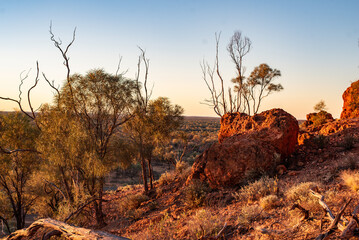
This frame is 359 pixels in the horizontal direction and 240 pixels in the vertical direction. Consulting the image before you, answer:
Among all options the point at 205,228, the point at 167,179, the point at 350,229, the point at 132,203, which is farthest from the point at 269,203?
the point at 167,179

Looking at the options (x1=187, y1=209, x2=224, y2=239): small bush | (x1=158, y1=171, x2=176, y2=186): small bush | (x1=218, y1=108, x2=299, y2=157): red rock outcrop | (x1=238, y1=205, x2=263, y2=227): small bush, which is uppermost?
(x1=218, y1=108, x2=299, y2=157): red rock outcrop

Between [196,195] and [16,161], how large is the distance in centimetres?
1193

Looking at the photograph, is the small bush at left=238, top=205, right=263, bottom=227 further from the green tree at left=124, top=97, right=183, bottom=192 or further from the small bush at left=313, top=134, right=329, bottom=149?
the green tree at left=124, top=97, right=183, bottom=192

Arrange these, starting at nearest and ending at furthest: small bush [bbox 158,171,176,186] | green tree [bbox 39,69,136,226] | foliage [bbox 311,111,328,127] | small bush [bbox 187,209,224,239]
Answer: small bush [bbox 187,209,224,239] → green tree [bbox 39,69,136,226] → small bush [bbox 158,171,176,186] → foliage [bbox 311,111,328,127]

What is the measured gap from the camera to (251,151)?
10211 mm

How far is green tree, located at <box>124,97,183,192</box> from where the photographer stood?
16453 mm

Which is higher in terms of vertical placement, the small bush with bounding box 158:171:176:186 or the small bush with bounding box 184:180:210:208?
the small bush with bounding box 184:180:210:208

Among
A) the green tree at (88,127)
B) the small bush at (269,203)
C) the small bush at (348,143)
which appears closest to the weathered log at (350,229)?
the small bush at (269,203)

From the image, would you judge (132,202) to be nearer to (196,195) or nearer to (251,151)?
(196,195)

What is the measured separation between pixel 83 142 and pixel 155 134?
22.5 ft

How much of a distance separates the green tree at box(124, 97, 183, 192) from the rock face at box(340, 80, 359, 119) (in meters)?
14.0

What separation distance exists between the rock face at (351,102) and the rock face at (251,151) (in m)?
11.5

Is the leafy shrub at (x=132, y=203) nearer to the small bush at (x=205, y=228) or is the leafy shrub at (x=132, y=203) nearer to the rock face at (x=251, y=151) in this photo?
the rock face at (x=251, y=151)

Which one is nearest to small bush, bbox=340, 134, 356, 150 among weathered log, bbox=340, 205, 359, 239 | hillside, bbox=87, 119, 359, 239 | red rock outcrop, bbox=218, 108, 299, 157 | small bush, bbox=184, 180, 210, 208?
hillside, bbox=87, 119, 359, 239
